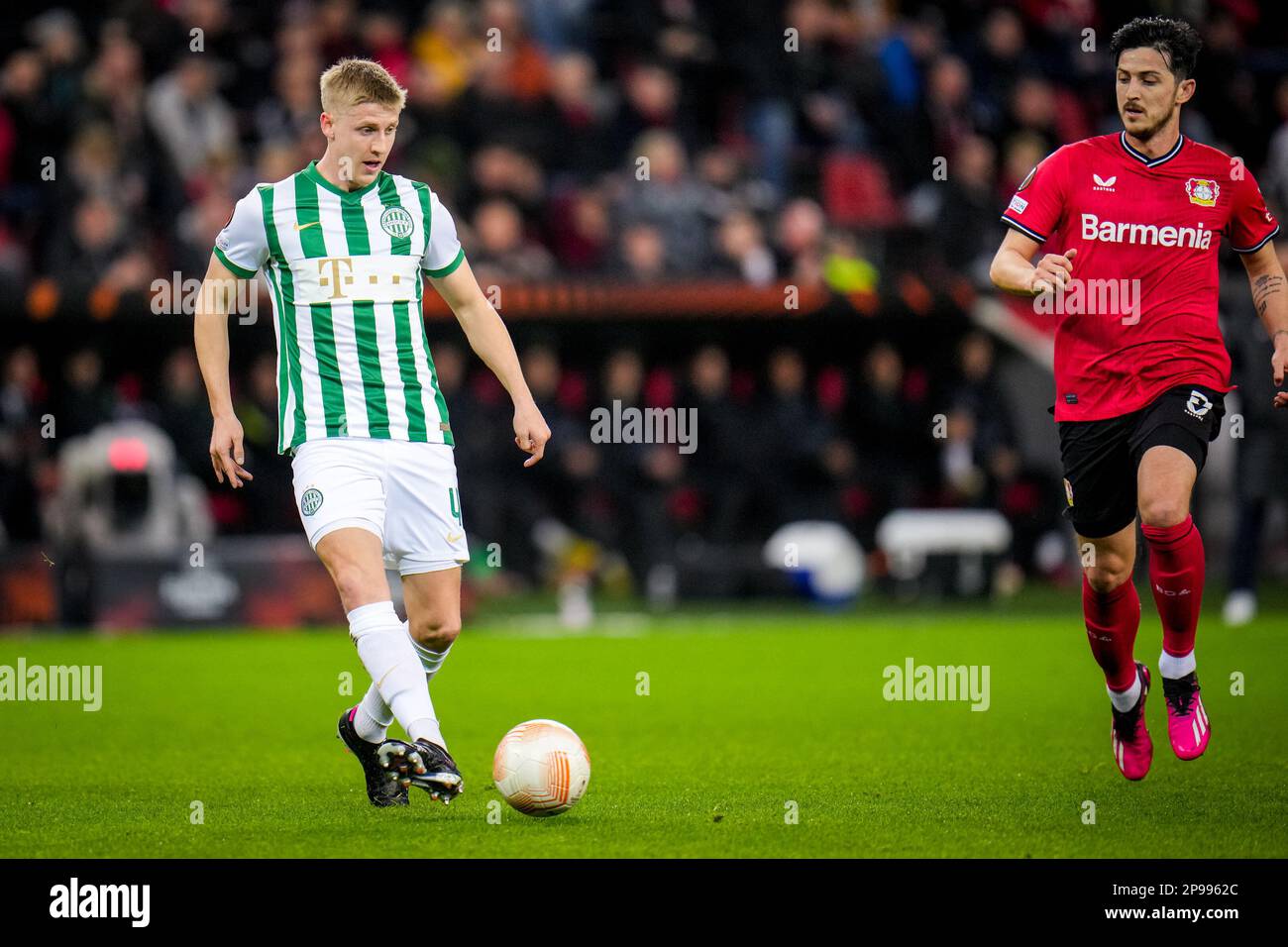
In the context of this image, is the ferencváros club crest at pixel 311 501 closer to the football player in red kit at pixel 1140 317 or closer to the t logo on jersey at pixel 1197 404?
the football player in red kit at pixel 1140 317

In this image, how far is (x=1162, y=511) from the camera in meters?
6.62

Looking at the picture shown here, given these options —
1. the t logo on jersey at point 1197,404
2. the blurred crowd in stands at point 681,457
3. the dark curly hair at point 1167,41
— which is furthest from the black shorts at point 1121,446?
the blurred crowd in stands at point 681,457

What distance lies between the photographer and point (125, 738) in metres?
8.60

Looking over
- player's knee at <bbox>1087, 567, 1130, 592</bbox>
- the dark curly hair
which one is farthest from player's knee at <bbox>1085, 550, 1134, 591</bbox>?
the dark curly hair

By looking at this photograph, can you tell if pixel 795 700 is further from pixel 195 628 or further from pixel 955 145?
pixel 955 145

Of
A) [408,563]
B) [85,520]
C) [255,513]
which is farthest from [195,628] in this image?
[408,563]

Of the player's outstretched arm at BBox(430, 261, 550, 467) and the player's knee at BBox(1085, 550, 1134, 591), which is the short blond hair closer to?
the player's outstretched arm at BBox(430, 261, 550, 467)

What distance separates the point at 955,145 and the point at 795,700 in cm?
991

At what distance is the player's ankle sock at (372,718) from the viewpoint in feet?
21.1

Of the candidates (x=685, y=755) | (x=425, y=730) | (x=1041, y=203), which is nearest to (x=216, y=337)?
(x=425, y=730)

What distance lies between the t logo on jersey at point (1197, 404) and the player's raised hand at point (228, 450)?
133 inches

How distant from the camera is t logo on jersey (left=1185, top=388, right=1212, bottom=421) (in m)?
6.79

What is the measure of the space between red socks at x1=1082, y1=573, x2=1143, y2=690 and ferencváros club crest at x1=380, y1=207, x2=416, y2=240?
115 inches

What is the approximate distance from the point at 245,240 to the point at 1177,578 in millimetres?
3619
